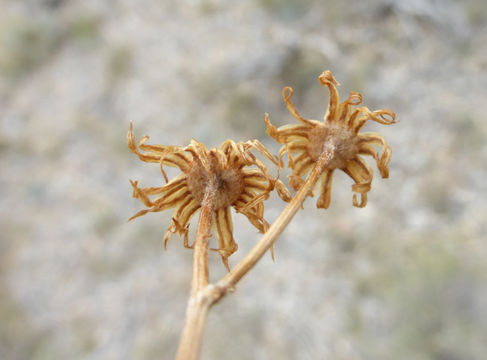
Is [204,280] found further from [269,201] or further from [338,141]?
[269,201]

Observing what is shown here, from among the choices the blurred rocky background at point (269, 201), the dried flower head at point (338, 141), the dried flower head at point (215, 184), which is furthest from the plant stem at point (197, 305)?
the blurred rocky background at point (269, 201)

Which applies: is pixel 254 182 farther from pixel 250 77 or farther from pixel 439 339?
pixel 250 77

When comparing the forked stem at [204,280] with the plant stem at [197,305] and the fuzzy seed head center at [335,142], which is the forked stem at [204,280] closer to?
the plant stem at [197,305]

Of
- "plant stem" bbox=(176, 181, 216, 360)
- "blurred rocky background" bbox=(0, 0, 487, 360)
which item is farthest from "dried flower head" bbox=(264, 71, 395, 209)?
"blurred rocky background" bbox=(0, 0, 487, 360)

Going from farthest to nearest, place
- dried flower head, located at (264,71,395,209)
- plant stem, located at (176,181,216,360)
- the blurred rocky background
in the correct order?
the blurred rocky background < dried flower head, located at (264,71,395,209) < plant stem, located at (176,181,216,360)

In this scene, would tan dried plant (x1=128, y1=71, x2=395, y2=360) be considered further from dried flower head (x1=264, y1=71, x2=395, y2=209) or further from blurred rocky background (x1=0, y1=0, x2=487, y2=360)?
blurred rocky background (x1=0, y1=0, x2=487, y2=360)

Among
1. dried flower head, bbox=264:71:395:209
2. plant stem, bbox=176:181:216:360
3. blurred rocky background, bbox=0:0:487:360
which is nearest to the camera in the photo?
plant stem, bbox=176:181:216:360

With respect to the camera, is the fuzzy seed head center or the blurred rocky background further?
the blurred rocky background
